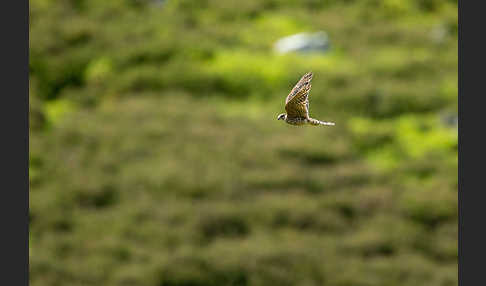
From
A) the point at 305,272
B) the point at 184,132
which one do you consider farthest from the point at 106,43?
the point at 305,272

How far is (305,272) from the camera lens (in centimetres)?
2336

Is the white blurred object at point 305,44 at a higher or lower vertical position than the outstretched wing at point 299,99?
higher

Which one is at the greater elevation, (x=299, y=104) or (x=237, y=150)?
(x=237, y=150)

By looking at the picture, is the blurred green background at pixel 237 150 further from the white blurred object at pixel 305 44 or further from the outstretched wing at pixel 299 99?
the outstretched wing at pixel 299 99

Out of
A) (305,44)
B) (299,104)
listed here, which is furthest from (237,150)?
(299,104)

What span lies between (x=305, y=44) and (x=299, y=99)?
29.6 meters

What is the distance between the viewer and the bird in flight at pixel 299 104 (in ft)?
26.3

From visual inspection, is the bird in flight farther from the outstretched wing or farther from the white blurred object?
the white blurred object

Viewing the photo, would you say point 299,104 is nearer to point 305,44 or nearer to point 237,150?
point 237,150

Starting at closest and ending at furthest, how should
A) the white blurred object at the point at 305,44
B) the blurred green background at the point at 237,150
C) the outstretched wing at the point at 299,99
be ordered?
the outstretched wing at the point at 299,99
the blurred green background at the point at 237,150
the white blurred object at the point at 305,44

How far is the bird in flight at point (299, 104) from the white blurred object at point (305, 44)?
94.9 feet

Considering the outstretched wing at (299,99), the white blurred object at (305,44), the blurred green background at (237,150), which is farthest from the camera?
the white blurred object at (305,44)

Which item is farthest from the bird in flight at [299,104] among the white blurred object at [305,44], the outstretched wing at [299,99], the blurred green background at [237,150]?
the white blurred object at [305,44]

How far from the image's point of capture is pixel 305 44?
3753 cm
